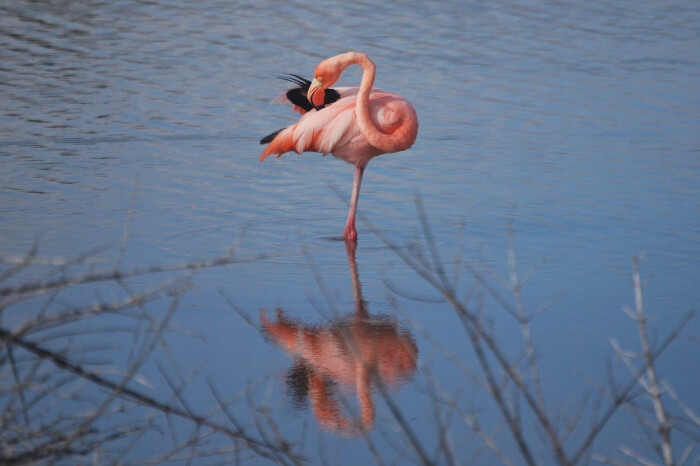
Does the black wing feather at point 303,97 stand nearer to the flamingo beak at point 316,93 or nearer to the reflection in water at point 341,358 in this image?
the flamingo beak at point 316,93

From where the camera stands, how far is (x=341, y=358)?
4582 millimetres

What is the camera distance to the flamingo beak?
704 cm

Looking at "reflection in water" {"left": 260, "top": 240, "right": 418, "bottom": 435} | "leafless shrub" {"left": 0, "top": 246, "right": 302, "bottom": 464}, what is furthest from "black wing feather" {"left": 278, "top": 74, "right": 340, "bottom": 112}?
"reflection in water" {"left": 260, "top": 240, "right": 418, "bottom": 435}

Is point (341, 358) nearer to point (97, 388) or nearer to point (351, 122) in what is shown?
point (97, 388)

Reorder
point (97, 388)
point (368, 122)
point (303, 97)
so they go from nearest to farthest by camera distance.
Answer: point (97, 388) → point (368, 122) → point (303, 97)

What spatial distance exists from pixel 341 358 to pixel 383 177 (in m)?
3.99

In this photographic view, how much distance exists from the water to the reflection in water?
0.07 metres

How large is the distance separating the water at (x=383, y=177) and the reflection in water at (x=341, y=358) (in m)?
0.07

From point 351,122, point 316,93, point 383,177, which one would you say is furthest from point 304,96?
point 383,177

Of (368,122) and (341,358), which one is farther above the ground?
(368,122)

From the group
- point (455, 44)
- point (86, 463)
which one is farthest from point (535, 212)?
point (455, 44)

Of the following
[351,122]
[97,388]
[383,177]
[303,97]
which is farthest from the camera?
[383,177]

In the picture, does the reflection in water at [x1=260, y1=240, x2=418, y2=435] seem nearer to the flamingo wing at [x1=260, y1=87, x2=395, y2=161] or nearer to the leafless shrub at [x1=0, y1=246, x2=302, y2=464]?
the leafless shrub at [x1=0, y1=246, x2=302, y2=464]

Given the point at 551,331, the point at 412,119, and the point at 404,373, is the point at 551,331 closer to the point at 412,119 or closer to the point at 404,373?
the point at 404,373
